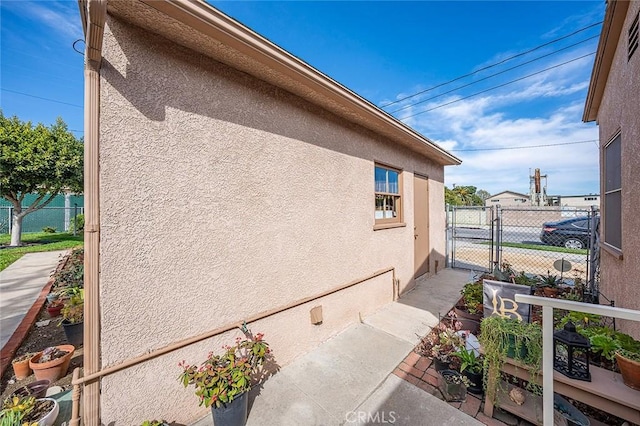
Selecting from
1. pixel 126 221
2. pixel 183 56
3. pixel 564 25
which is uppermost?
pixel 564 25

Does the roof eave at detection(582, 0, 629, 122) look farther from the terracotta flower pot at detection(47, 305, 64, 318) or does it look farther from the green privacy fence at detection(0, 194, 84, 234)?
the green privacy fence at detection(0, 194, 84, 234)

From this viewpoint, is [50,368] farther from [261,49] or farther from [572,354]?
[572,354]

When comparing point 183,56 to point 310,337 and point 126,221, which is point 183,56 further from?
point 310,337

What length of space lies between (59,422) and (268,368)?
5.71 ft

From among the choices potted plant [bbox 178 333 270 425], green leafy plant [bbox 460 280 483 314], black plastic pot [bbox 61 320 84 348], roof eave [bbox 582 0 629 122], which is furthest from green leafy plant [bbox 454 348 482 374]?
black plastic pot [bbox 61 320 84 348]

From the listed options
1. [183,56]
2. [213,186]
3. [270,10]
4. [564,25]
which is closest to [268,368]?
[213,186]

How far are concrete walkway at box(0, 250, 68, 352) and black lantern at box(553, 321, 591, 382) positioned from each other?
6003 millimetres

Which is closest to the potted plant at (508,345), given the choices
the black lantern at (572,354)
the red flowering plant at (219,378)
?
the black lantern at (572,354)

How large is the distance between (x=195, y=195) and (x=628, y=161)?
453 cm

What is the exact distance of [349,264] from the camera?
384 cm

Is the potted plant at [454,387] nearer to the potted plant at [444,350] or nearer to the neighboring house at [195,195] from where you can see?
the potted plant at [444,350]

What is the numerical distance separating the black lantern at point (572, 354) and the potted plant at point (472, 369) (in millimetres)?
670

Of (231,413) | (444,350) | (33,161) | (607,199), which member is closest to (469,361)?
(444,350)

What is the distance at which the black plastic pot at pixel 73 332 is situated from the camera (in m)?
3.24
